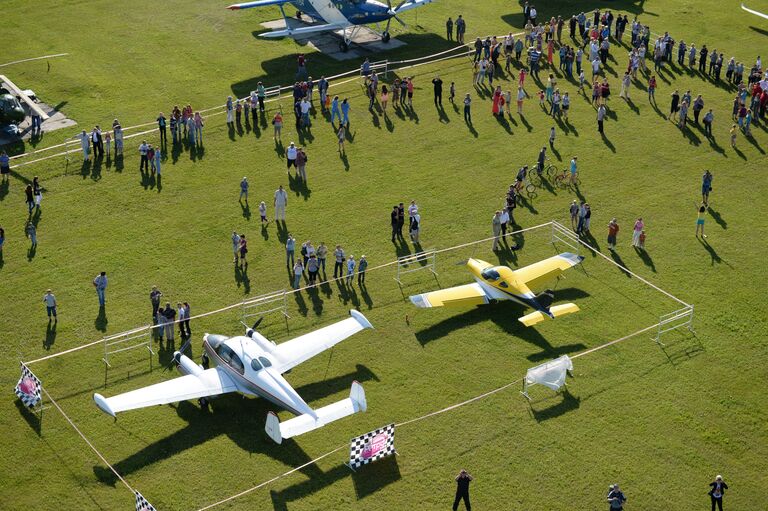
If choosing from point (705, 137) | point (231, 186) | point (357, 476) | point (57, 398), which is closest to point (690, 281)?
point (705, 137)

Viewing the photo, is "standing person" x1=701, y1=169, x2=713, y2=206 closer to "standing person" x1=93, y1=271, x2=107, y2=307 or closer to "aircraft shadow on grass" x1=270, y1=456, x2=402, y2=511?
"aircraft shadow on grass" x1=270, y1=456, x2=402, y2=511

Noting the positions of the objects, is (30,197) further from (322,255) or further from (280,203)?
(322,255)

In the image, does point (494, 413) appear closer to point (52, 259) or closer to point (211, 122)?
point (52, 259)

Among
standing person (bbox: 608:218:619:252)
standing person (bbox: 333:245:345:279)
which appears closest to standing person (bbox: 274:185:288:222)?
standing person (bbox: 333:245:345:279)

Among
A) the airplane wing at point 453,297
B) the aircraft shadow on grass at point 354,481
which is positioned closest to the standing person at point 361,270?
the airplane wing at point 453,297

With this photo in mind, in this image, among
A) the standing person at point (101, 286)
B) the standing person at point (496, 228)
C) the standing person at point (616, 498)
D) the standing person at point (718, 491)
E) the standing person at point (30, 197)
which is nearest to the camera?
the standing person at point (616, 498)

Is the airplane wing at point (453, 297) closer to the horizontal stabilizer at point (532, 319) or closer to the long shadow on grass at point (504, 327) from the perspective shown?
the long shadow on grass at point (504, 327)
